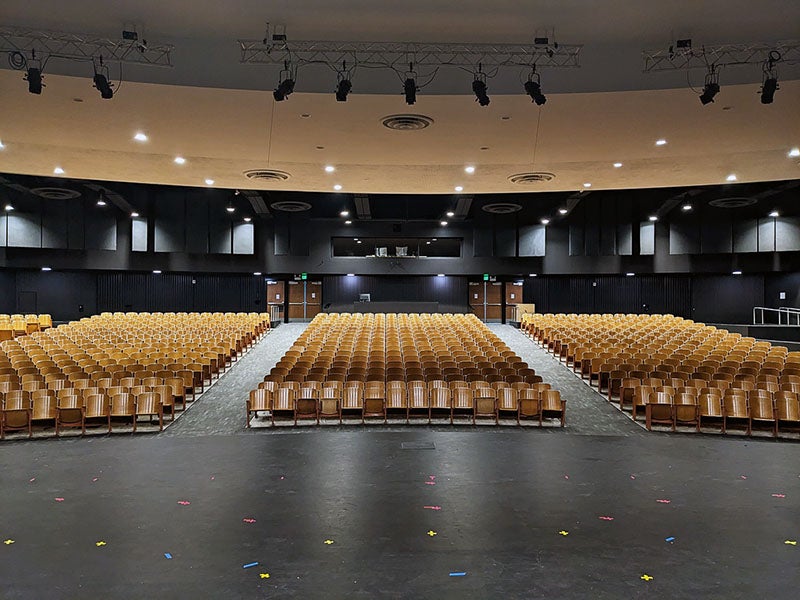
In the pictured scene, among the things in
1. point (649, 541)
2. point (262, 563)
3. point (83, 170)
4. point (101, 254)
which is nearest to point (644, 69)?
point (649, 541)

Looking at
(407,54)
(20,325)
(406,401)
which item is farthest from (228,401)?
(20,325)

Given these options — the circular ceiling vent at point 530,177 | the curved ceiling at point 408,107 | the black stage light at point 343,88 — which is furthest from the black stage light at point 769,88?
the circular ceiling vent at point 530,177

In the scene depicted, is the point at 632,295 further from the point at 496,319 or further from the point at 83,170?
the point at 83,170

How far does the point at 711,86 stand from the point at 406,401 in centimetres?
600

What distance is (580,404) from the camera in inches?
380

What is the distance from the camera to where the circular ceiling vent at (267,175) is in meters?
14.0

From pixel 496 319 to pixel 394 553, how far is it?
21.7 metres

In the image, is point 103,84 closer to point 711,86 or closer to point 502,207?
point 711,86

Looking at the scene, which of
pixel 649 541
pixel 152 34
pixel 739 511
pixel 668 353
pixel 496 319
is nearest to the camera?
pixel 649 541

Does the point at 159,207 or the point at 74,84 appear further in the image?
the point at 159,207

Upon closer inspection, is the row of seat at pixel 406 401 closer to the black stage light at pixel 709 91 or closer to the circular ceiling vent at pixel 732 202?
the black stage light at pixel 709 91

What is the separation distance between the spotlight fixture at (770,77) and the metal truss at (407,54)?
7.86 feet

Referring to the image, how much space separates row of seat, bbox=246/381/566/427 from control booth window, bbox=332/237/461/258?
49.8 feet

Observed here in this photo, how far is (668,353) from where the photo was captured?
11.5 meters
